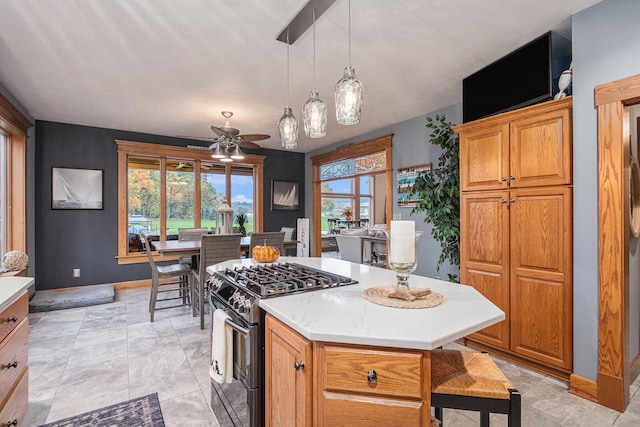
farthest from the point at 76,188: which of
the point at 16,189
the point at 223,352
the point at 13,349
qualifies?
the point at 223,352

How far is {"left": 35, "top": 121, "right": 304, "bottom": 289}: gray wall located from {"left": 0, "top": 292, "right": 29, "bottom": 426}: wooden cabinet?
368 centimetres

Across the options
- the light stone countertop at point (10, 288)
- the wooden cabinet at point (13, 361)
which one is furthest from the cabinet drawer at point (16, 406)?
the light stone countertop at point (10, 288)

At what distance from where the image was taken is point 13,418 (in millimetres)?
1615

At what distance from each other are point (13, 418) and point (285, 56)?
9.63 feet

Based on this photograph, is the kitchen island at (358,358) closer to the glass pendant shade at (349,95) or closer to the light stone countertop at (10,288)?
the glass pendant shade at (349,95)

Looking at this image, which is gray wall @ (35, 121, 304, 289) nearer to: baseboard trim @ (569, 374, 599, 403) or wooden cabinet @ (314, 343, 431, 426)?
wooden cabinet @ (314, 343, 431, 426)

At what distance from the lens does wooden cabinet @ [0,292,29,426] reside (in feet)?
4.91

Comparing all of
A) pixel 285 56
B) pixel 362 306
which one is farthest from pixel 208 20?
pixel 362 306

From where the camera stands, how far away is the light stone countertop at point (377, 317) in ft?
3.36

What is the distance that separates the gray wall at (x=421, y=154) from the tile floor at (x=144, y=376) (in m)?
1.66

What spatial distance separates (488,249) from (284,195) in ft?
15.4

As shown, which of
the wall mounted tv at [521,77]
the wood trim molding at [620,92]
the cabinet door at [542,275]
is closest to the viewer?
the wood trim molding at [620,92]

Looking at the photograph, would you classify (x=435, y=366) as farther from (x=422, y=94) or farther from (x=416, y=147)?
(x=416, y=147)

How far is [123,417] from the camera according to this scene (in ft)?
6.50
